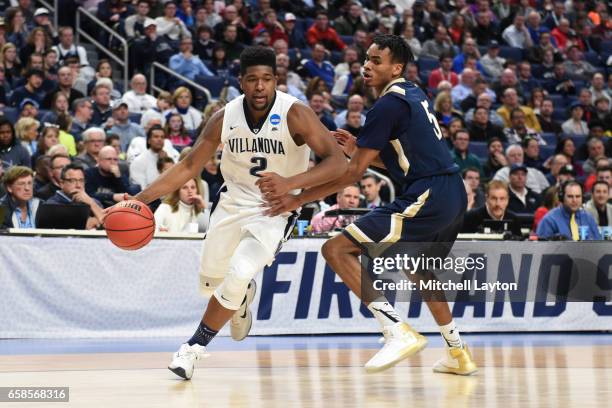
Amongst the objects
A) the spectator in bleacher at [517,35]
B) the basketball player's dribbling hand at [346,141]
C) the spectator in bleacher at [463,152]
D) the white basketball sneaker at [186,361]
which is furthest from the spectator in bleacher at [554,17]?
the white basketball sneaker at [186,361]

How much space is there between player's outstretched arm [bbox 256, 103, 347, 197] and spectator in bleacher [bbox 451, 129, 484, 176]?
821 cm

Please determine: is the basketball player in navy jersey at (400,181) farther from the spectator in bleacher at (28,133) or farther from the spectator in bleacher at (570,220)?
the spectator in bleacher at (28,133)

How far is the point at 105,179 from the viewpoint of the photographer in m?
12.2

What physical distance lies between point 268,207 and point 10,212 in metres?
4.62

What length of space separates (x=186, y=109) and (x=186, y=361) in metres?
8.30

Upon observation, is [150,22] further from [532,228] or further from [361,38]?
[532,228]

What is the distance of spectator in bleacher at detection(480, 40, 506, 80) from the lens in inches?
763

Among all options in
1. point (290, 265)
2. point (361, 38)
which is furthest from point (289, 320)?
point (361, 38)

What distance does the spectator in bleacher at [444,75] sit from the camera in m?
18.1

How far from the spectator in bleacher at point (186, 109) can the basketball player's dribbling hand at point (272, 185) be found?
802 centimetres

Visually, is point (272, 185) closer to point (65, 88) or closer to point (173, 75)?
point (65, 88)

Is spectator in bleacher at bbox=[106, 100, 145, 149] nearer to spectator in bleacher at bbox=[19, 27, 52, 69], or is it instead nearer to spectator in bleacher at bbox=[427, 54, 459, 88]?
spectator in bleacher at bbox=[19, 27, 52, 69]

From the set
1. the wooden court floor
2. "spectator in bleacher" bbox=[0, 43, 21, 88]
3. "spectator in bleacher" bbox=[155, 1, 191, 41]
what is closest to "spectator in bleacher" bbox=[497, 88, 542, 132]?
"spectator in bleacher" bbox=[155, 1, 191, 41]

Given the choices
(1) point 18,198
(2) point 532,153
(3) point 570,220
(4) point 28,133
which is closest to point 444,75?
Result: (2) point 532,153
